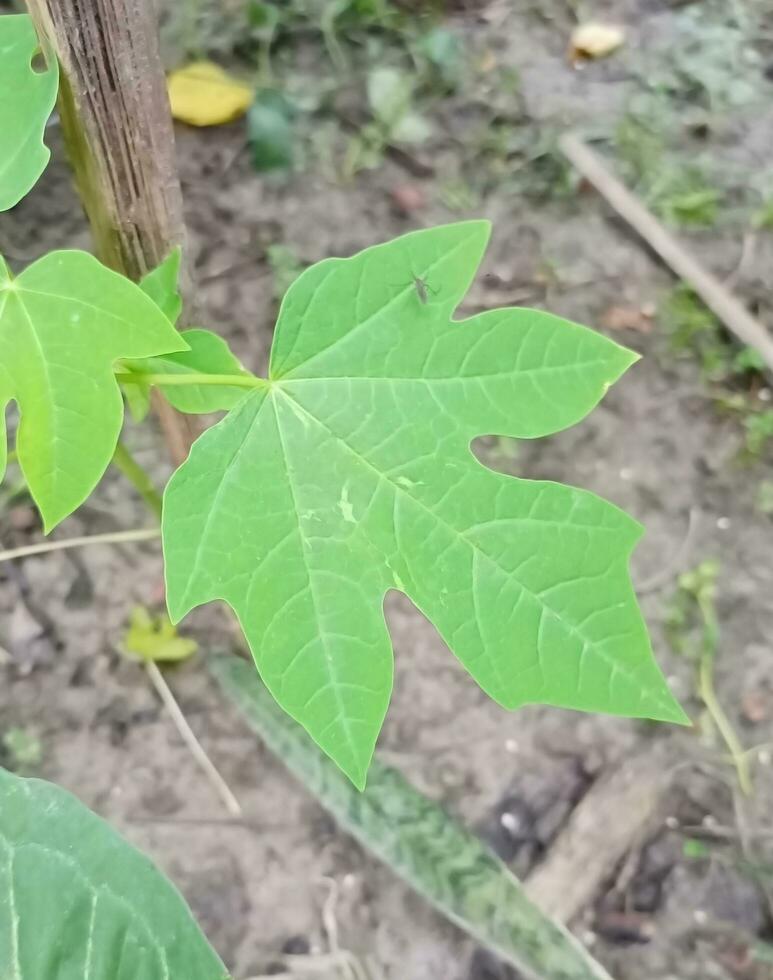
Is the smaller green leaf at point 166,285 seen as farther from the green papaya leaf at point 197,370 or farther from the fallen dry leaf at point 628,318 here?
the fallen dry leaf at point 628,318

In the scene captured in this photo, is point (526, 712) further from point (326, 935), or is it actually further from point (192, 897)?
point (192, 897)

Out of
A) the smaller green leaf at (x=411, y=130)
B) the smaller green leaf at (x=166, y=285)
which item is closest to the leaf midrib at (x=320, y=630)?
the smaller green leaf at (x=166, y=285)

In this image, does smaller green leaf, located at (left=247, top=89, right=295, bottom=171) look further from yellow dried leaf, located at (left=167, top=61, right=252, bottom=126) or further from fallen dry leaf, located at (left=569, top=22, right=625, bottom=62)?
fallen dry leaf, located at (left=569, top=22, right=625, bottom=62)

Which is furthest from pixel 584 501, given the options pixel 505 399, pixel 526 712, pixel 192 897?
pixel 192 897

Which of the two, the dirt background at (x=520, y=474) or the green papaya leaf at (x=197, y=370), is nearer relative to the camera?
the green papaya leaf at (x=197, y=370)

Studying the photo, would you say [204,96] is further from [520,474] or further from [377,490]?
[377,490]
